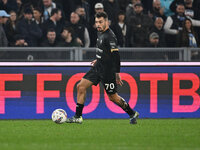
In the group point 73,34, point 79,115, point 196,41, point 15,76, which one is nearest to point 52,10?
point 73,34

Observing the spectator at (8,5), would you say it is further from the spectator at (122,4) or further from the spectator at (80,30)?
the spectator at (122,4)

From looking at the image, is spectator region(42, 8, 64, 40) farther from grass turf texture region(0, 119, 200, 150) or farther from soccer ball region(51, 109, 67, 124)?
soccer ball region(51, 109, 67, 124)

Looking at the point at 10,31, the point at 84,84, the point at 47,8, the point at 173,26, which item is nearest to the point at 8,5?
the point at 47,8

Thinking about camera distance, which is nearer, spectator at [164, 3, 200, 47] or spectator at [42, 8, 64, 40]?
spectator at [42, 8, 64, 40]

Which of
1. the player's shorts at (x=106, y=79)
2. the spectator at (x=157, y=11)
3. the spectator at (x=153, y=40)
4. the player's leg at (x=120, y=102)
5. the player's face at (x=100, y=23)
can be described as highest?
the spectator at (x=157, y=11)

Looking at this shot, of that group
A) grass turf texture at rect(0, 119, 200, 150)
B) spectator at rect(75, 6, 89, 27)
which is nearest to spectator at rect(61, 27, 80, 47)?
spectator at rect(75, 6, 89, 27)

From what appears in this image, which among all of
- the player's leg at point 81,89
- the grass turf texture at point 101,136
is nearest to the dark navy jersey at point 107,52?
the player's leg at point 81,89

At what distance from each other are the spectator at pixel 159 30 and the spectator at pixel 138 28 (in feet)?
0.56

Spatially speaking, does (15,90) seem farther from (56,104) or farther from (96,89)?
(96,89)

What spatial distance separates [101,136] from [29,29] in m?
6.86

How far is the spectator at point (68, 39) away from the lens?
49.8 feet

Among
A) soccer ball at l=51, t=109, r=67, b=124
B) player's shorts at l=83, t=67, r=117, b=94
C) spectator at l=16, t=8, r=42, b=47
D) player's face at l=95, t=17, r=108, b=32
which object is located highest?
player's face at l=95, t=17, r=108, b=32

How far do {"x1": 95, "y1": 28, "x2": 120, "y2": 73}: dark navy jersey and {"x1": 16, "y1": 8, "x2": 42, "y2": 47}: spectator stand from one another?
4.34 meters

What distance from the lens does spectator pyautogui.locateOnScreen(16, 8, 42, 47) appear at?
1537cm
